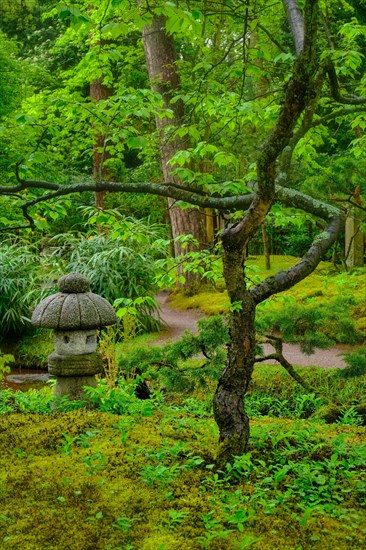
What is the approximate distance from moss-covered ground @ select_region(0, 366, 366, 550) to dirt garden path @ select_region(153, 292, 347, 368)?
2.45 m

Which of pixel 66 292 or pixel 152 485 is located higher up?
pixel 66 292

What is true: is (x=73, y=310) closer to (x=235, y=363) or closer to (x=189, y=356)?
(x=189, y=356)

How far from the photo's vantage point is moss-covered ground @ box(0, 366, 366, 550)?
2.22 metres

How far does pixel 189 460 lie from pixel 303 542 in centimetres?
73

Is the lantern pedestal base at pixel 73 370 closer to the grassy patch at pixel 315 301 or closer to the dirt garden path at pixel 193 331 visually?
the grassy patch at pixel 315 301

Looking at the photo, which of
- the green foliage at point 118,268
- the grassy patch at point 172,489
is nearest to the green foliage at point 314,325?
the grassy patch at point 172,489

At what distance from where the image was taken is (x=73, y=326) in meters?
4.41

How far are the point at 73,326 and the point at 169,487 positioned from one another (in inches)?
79.5

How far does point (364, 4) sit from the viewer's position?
1172 centimetres

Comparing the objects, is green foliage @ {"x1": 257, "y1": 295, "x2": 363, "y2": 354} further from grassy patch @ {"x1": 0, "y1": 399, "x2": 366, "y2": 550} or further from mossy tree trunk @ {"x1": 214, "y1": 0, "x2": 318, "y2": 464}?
mossy tree trunk @ {"x1": 214, "y1": 0, "x2": 318, "y2": 464}

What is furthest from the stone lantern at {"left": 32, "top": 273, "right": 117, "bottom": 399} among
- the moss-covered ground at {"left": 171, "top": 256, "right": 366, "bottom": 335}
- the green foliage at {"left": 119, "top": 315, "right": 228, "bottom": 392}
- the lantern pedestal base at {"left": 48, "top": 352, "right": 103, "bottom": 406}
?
the moss-covered ground at {"left": 171, "top": 256, "right": 366, "bottom": 335}

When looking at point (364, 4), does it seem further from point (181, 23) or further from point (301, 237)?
point (181, 23)

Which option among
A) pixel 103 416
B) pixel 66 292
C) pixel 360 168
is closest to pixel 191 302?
pixel 360 168

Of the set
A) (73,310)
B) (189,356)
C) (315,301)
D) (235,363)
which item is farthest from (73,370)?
(315,301)
